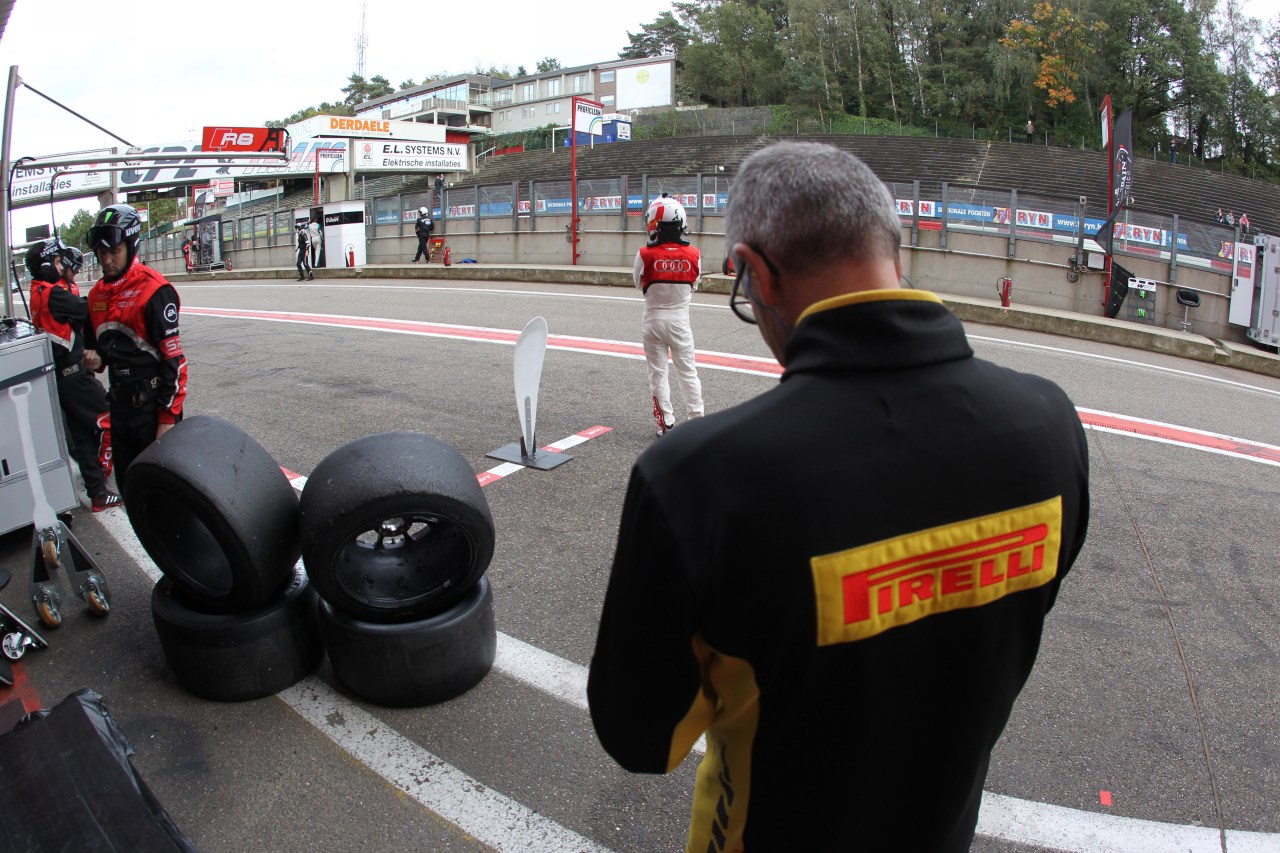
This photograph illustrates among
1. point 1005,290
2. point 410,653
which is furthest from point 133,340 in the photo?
point 1005,290

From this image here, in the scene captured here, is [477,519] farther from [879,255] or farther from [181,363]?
[181,363]

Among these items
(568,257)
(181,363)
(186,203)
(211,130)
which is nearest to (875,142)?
(568,257)

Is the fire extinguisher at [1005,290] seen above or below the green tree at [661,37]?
below

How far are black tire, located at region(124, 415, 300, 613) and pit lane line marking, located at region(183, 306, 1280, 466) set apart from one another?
6262 mm

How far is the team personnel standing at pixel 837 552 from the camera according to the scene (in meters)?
1.19

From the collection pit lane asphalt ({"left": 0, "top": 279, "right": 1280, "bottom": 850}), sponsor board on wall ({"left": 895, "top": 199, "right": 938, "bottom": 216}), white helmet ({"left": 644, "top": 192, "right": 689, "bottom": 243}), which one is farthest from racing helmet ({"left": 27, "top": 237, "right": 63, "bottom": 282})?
sponsor board on wall ({"left": 895, "top": 199, "right": 938, "bottom": 216})

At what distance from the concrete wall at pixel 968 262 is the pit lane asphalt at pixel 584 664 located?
7153mm

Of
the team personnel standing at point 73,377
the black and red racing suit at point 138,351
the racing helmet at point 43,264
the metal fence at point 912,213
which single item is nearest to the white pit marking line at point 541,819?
the black and red racing suit at point 138,351

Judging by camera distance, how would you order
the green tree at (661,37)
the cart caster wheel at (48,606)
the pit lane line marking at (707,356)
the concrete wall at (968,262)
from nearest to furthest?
the cart caster wheel at (48,606) < the pit lane line marking at (707,356) < the concrete wall at (968,262) < the green tree at (661,37)

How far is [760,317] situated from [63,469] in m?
5.46

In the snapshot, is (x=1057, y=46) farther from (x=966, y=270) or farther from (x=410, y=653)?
(x=410, y=653)

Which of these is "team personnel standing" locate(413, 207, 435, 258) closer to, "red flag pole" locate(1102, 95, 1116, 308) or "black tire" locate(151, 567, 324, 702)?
"red flag pole" locate(1102, 95, 1116, 308)

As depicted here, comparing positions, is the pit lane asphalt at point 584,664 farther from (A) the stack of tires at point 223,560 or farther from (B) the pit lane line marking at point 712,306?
(B) the pit lane line marking at point 712,306

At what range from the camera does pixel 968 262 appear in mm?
18703
